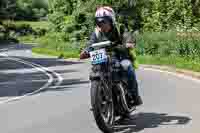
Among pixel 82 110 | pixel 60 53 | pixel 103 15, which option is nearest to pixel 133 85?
pixel 103 15

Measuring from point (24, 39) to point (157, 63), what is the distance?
271 feet

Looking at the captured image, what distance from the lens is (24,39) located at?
10944cm

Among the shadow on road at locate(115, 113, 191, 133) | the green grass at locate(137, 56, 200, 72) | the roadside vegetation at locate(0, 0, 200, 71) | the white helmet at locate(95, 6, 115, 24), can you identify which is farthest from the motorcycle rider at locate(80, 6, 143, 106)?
the roadside vegetation at locate(0, 0, 200, 71)

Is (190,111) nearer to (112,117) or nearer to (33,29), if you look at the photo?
(112,117)

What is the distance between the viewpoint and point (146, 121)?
10.5 m

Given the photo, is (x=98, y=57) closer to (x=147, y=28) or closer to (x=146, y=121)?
(x=146, y=121)

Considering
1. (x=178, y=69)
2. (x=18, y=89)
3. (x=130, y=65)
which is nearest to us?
(x=130, y=65)

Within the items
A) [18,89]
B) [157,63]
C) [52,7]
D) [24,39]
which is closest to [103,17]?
[18,89]

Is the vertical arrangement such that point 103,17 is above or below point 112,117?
above

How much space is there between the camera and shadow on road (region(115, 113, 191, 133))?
9.77 metres

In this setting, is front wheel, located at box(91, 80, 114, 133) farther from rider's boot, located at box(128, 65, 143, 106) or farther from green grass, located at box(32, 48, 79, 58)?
green grass, located at box(32, 48, 79, 58)

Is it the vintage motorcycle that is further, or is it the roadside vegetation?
the roadside vegetation

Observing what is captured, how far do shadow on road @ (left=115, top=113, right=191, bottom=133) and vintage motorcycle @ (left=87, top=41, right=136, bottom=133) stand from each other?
208 millimetres

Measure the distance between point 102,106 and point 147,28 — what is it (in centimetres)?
3367
